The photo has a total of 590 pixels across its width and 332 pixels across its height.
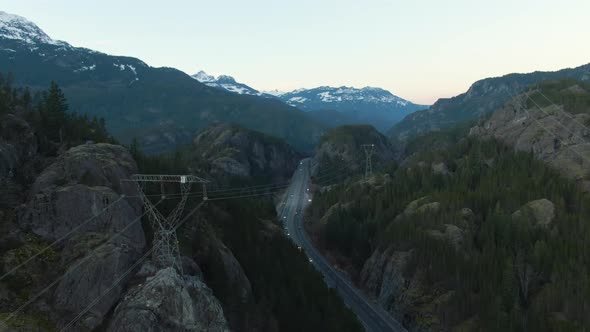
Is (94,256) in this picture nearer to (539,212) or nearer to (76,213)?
(76,213)

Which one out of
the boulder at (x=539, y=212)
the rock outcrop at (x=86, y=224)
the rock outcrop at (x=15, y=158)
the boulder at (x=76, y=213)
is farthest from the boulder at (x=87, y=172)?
the boulder at (x=539, y=212)

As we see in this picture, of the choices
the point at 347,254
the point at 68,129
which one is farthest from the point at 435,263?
the point at 68,129

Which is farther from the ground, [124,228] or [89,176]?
[89,176]

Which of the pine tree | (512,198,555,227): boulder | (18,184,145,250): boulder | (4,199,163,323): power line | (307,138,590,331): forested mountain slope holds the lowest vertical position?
(307,138,590,331): forested mountain slope

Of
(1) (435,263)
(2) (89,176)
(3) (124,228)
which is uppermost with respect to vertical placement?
(2) (89,176)

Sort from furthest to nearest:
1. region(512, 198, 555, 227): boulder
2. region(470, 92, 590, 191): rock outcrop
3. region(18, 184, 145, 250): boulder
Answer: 1. region(470, 92, 590, 191): rock outcrop
2. region(512, 198, 555, 227): boulder
3. region(18, 184, 145, 250): boulder

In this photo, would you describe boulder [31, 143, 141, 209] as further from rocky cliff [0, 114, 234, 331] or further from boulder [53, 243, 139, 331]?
boulder [53, 243, 139, 331]

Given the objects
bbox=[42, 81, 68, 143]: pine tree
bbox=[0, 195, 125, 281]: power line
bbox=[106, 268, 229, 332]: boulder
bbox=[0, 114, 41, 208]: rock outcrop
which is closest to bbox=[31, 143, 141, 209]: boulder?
bbox=[0, 114, 41, 208]: rock outcrop

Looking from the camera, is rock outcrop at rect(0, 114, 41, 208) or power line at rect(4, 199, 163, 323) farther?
rock outcrop at rect(0, 114, 41, 208)

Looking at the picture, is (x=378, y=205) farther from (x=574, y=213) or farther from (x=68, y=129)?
(x=68, y=129)
